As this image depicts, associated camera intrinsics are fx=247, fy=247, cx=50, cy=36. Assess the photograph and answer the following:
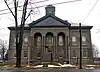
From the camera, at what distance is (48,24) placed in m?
69.1

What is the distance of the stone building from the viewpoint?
6825 cm

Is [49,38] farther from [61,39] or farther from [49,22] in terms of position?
[49,22]

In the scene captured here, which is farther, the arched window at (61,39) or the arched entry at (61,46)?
the arched window at (61,39)

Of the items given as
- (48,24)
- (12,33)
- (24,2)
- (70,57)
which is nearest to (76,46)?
(70,57)

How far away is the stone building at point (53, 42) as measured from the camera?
68250 millimetres

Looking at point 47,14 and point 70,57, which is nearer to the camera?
point 70,57

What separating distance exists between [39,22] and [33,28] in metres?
2.55

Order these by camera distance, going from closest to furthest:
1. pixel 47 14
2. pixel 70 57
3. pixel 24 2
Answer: pixel 24 2 < pixel 70 57 < pixel 47 14

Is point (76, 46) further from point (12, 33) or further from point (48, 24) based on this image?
point (12, 33)

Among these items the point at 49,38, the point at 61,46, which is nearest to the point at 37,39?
the point at 49,38

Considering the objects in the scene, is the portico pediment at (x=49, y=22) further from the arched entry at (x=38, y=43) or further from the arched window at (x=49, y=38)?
the arched entry at (x=38, y=43)

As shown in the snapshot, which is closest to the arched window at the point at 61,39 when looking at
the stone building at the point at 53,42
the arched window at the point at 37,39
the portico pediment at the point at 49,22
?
the stone building at the point at 53,42

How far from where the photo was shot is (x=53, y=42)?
6912 centimetres

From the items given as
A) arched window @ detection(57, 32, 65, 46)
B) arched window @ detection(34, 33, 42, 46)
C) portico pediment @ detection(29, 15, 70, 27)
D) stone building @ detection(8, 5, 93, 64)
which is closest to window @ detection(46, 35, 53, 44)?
stone building @ detection(8, 5, 93, 64)
